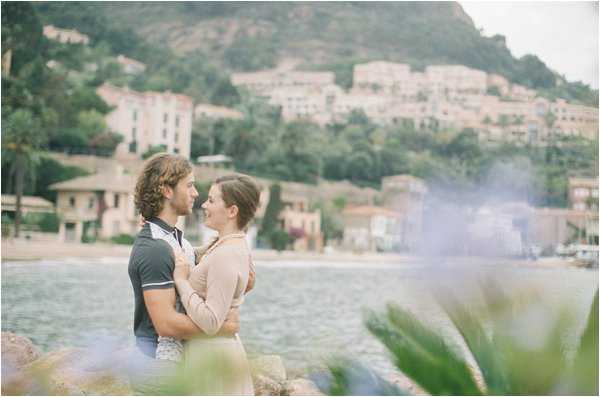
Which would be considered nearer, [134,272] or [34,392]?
[34,392]

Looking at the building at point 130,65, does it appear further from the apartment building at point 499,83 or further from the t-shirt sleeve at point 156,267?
the t-shirt sleeve at point 156,267

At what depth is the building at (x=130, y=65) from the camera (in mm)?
38000

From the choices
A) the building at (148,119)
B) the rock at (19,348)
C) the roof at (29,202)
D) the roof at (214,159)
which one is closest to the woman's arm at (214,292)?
the rock at (19,348)

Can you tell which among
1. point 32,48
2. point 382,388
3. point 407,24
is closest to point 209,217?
point 382,388

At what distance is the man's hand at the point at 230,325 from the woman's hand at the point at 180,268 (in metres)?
0.06

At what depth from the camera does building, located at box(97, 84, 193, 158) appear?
3316 centimetres

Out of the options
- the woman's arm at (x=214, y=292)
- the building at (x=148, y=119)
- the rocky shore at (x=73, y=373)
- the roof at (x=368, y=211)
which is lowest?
the roof at (x=368, y=211)

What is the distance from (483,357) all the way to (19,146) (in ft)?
84.7

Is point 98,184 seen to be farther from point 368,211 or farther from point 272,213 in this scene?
point 368,211

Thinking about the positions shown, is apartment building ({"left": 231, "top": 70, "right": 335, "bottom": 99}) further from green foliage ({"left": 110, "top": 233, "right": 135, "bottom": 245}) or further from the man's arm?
the man's arm

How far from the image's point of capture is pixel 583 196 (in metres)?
Answer: 32.3

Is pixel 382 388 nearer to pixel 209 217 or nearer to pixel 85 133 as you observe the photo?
pixel 209 217

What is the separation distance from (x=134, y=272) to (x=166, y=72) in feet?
131

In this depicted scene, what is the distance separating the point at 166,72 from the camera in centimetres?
3997
